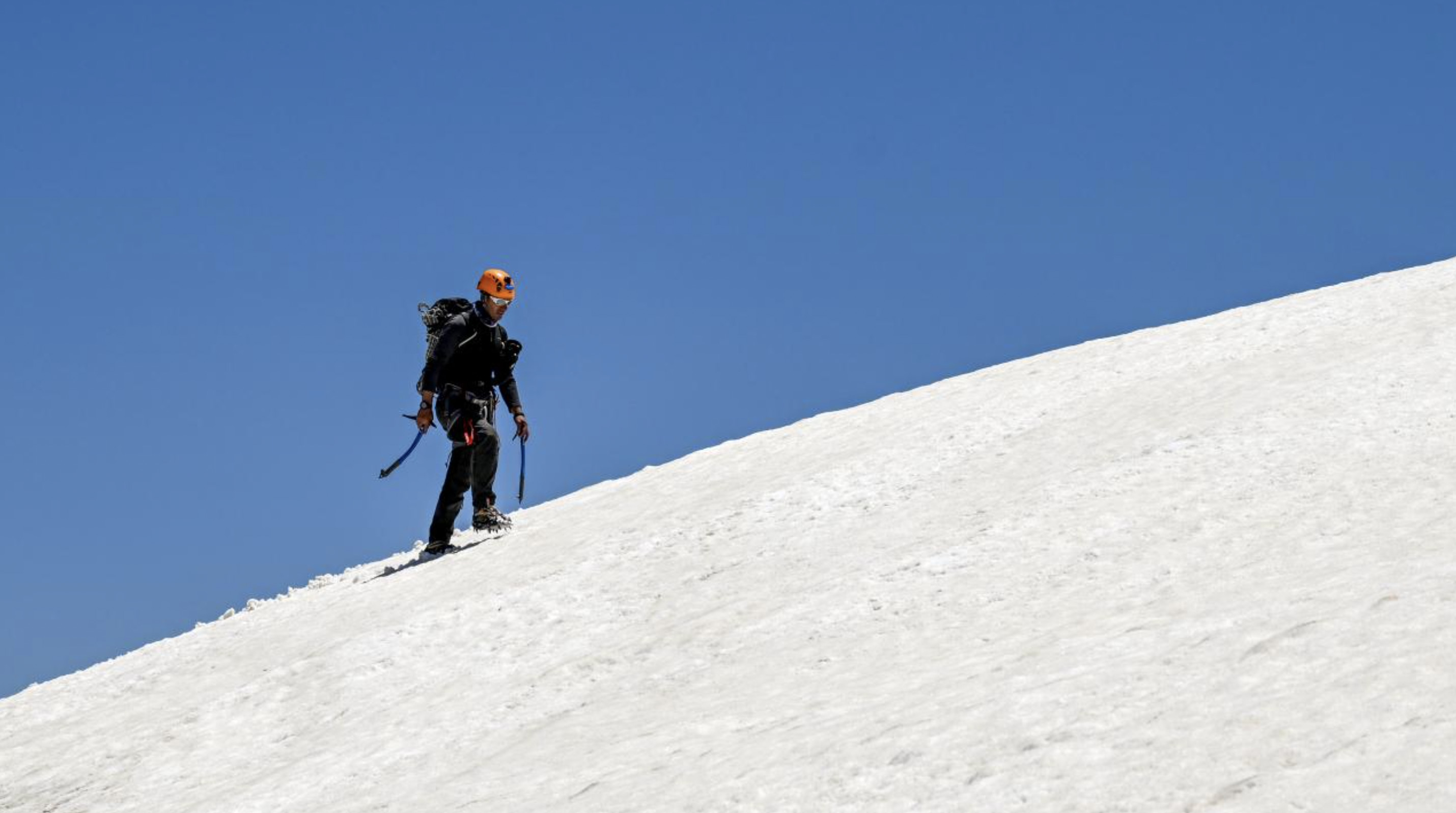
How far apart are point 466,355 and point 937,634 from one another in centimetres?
862

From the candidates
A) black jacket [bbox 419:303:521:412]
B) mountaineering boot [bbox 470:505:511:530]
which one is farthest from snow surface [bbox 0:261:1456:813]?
black jacket [bbox 419:303:521:412]

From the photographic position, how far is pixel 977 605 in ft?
32.3

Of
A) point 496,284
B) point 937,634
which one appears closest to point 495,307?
point 496,284

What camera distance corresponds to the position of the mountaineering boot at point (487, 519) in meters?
17.2

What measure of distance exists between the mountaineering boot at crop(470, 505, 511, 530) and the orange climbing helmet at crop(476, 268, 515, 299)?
2363 millimetres

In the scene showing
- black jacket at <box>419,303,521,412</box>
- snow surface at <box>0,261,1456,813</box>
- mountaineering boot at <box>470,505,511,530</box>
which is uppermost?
black jacket at <box>419,303,521,412</box>

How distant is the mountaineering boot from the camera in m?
17.2

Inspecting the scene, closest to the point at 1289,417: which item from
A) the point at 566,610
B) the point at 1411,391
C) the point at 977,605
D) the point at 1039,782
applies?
the point at 1411,391

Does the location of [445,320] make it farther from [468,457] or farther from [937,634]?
[937,634]

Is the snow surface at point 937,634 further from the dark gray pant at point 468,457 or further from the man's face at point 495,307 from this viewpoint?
the man's face at point 495,307

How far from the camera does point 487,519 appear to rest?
17.2 meters

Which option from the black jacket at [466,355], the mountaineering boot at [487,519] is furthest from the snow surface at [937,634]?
the black jacket at [466,355]

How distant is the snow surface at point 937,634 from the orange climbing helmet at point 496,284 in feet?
8.48

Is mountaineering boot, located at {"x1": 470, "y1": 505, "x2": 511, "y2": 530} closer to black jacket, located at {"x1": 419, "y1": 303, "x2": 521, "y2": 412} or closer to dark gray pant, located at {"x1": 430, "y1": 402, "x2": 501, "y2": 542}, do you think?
dark gray pant, located at {"x1": 430, "y1": 402, "x2": 501, "y2": 542}
